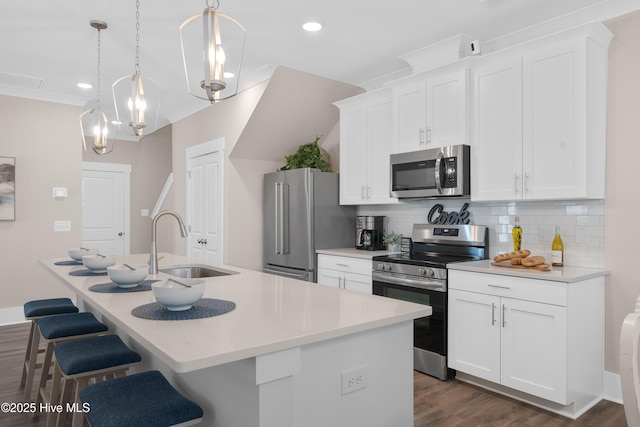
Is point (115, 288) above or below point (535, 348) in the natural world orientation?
above

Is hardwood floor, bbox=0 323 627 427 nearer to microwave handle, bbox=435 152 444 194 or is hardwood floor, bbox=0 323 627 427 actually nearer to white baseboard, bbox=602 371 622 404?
white baseboard, bbox=602 371 622 404

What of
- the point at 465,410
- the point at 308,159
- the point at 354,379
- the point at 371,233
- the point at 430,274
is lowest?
the point at 465,410

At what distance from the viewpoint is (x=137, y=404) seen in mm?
1481

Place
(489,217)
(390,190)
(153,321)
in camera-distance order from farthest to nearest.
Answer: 1. (390,190)
2. (489,217)
3. (153,321)

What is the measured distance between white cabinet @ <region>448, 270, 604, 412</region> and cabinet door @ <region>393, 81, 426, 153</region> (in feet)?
4.07

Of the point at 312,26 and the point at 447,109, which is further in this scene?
the point at 447,109

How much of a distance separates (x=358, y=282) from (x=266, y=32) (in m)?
2.28

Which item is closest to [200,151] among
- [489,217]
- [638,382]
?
[489,217]

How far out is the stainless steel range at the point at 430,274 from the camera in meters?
3.29

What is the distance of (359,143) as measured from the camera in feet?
14.6

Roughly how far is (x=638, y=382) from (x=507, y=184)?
7.79 feet

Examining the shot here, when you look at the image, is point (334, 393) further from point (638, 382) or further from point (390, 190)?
point (390, 190)

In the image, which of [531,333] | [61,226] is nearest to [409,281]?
[531,333]

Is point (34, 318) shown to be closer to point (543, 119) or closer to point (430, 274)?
point (430, 274)
